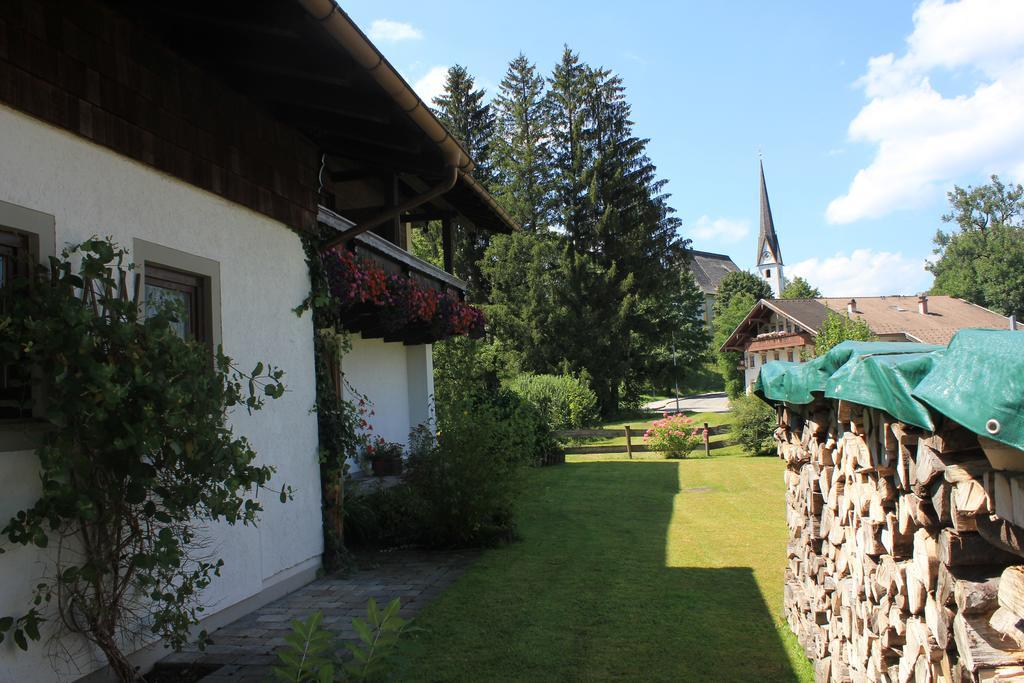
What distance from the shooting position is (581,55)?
41.0 meters

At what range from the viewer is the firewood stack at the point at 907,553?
1943 millimetres

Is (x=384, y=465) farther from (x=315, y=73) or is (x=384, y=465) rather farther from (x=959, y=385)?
(x=959, y=385)

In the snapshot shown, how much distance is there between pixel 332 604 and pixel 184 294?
2.59 m

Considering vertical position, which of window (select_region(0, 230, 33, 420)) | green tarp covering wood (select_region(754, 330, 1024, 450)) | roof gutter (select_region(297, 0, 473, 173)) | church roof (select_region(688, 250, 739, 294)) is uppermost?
church roof (select_region(688, 250, 739, 294))

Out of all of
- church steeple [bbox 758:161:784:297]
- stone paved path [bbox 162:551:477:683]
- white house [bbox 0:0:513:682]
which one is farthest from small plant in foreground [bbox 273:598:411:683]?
church steeple [bbox 758:161:784:297]

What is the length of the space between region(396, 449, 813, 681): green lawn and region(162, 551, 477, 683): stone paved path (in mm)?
300

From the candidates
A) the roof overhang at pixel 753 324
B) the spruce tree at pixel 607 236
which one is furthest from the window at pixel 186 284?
the roof overhang at pixel 753 324

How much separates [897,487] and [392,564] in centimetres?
544

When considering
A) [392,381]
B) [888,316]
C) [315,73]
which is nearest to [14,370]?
[315,73]

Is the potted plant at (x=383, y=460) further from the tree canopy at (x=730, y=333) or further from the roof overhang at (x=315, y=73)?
the tree canopy at (x=730, y=333)

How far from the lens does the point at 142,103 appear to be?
4.64 m

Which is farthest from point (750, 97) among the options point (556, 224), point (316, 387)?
point (556, 224)

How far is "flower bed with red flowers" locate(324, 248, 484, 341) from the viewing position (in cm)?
732

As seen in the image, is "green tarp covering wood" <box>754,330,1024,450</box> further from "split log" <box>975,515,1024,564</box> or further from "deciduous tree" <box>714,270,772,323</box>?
"deciduous tree" <box>714,270,772,323</box>
